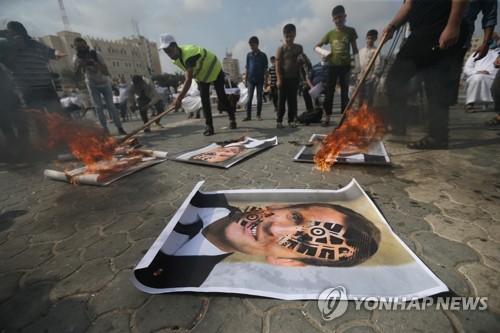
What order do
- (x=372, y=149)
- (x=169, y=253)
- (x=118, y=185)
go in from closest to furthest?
(x=169, y=253) → (x=118, y=185) → (x=372, y=149)

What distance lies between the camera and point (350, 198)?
73.9 inches

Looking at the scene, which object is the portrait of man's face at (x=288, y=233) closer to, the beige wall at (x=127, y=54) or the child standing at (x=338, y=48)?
the child standing at (x=338, y=48)

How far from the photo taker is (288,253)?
135 centimetres

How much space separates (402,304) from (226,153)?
9.50ft

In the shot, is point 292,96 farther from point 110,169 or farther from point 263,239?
point 263,239

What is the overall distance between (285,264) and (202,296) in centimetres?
44

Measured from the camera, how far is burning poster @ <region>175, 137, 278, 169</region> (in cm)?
330

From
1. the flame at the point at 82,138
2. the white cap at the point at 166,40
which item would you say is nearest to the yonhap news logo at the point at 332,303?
the flame at the point at 82,138

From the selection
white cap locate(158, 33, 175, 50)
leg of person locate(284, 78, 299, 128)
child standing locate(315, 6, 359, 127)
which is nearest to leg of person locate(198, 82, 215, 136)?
white cap locate(158, 33, 175, 50)

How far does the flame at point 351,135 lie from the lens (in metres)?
2.99

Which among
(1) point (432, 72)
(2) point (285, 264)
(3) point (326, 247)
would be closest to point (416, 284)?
(3) point (326, 247)

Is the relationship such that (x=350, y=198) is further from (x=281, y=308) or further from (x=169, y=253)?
(x=169, y=253)

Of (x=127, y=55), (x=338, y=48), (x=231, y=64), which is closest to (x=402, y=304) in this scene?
(x=338, y=48)

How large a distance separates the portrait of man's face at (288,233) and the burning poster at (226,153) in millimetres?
1452
